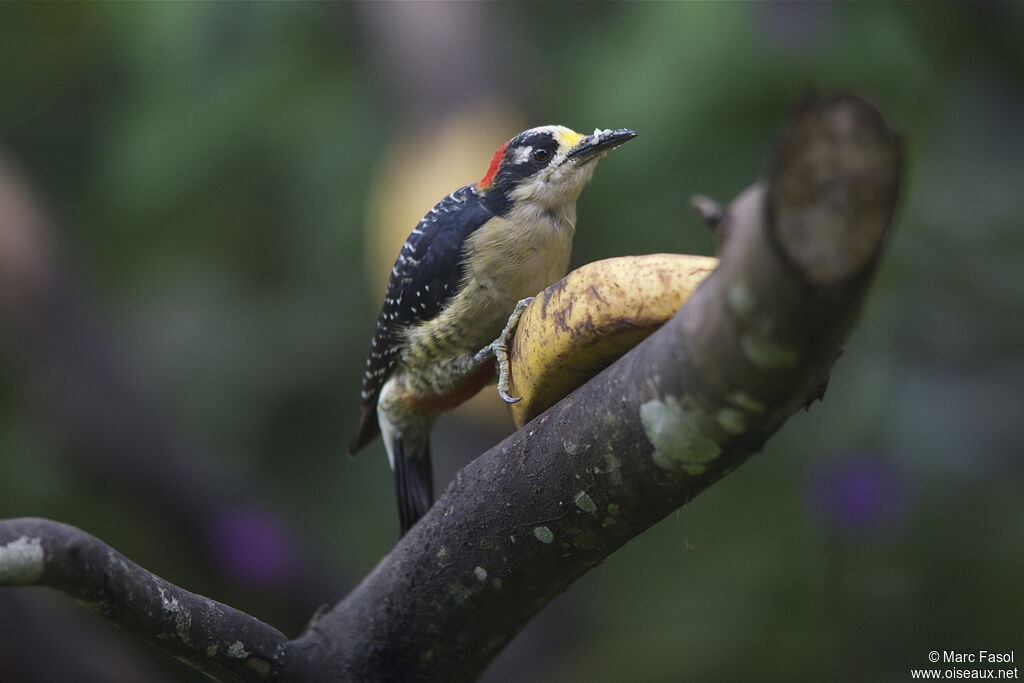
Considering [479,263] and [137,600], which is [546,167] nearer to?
[479,263]

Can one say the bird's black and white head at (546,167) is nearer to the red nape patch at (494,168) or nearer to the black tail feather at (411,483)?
the red nape patch at (494,168)

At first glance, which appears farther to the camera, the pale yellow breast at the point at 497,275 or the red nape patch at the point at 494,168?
the red nape patch at the point at 494,168

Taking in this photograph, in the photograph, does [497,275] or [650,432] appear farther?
[497,275]

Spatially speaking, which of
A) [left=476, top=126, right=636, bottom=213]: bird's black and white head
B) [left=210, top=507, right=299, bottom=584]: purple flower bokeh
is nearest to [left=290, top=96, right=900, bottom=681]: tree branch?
[left=476, top=126, right=636, bottom=213]: bird's black and white head

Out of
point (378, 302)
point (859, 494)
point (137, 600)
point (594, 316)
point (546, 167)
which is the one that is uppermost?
point (378, 302)

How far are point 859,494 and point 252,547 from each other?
333 cm

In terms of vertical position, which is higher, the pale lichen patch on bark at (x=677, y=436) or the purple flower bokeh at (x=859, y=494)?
the pale lichen patch on bark at (x=677, y=436)

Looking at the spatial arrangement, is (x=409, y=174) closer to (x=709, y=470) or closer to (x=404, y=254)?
(x=404, y=254)

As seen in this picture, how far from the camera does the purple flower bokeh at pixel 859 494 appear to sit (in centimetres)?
473

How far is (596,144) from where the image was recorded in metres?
3.35

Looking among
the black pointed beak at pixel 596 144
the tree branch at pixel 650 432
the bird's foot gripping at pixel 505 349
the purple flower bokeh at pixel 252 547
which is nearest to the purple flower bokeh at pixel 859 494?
the black pointed beak at pixel 596 144

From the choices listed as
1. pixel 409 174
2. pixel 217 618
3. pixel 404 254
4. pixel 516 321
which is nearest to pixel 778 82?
pixel 409 174

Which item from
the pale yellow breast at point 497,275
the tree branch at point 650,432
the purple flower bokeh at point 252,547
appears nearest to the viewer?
the tree branch at point 650,432

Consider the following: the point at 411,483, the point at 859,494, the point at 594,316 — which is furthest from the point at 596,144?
the point at 859,494
